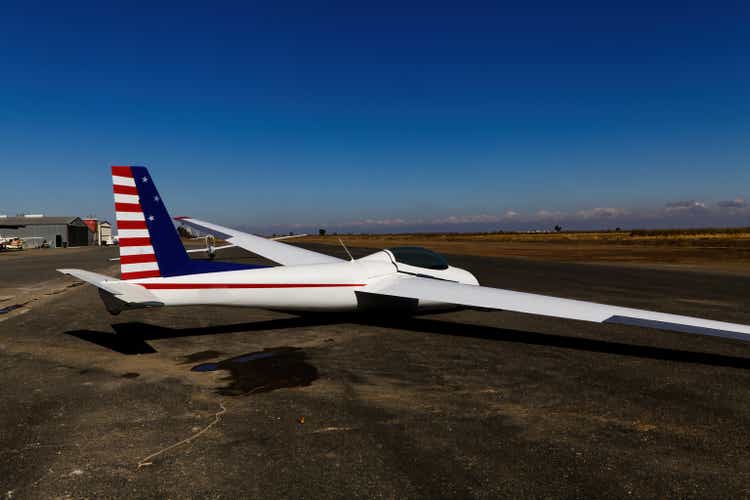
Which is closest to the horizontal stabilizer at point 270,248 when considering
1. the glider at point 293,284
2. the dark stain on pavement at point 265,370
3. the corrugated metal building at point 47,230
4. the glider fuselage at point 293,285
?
the glider fuselage at point 293,285

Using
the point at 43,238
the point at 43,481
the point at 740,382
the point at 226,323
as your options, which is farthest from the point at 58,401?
the point at 43,238

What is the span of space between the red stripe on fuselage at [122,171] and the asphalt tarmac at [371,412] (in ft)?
11.5

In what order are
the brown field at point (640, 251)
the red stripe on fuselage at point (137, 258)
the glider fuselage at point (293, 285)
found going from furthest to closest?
the brown field at point (640, 251) < the glider fuselage at point (293, 285) < the red stripe on fuselage at point (137, 258)

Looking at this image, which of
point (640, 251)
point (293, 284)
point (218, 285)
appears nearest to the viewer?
point (218, 285)

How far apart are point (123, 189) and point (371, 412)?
20.1ft

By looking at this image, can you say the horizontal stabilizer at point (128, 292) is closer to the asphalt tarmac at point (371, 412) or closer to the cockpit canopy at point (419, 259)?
the asphalt tarmac at point (371, 412)

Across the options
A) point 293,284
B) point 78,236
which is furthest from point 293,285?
point 78,236

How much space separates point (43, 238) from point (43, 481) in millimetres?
104615

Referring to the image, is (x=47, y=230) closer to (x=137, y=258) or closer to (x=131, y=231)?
(x=137, y=258)

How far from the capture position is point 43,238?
8575 centimetres

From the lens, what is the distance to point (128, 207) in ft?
26.0

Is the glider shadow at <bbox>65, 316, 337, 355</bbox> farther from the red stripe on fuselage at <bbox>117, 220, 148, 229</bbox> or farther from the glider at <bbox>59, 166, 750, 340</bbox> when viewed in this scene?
the red stripe on fuselage at <bbox>117, 220, 148, 229</bbox>

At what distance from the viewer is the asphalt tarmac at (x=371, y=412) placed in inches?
157

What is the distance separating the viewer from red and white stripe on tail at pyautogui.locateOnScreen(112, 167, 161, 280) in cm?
777
